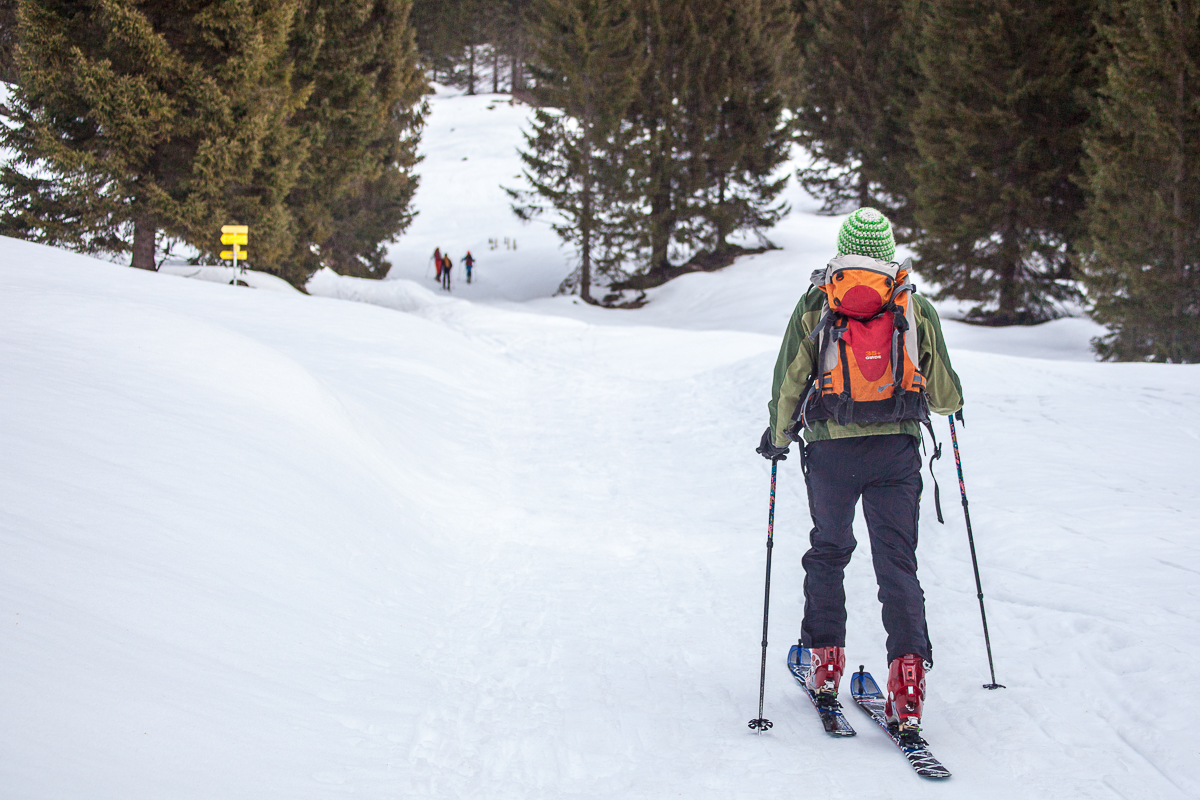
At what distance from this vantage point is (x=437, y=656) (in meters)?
4.12

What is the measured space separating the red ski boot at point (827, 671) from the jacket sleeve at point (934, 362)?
1160mm

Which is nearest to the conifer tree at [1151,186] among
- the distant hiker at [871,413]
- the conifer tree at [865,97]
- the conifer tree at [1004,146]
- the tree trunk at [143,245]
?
the conifer tree at [1004,146]

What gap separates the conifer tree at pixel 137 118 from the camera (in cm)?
1363

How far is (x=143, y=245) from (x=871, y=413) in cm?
1584

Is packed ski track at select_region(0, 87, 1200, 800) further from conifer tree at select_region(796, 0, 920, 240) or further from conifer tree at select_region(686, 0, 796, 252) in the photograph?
conifer tree at select_region(686, 0, 796, 252)

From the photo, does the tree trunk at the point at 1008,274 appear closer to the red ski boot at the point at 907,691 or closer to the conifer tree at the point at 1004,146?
the conifer tree at the point at 1004,146

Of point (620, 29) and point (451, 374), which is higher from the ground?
point (620, 29)

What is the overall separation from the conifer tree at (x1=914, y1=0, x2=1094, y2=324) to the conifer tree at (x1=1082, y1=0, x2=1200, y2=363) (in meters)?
2.04

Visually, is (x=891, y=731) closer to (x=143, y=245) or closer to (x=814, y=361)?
(x=814, y=361)

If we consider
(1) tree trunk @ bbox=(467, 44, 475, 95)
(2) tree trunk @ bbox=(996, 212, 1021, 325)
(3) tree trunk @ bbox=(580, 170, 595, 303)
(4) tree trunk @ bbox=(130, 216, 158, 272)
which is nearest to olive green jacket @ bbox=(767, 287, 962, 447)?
(4) tree trunk @ bbox=(130, 216, 158, 272)

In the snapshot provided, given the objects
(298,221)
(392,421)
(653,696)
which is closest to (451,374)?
(392,421)

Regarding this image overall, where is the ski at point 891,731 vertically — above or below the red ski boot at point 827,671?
below

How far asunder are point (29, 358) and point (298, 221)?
15697mm

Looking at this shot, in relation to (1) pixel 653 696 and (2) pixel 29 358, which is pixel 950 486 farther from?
(2) pixel 29 358
